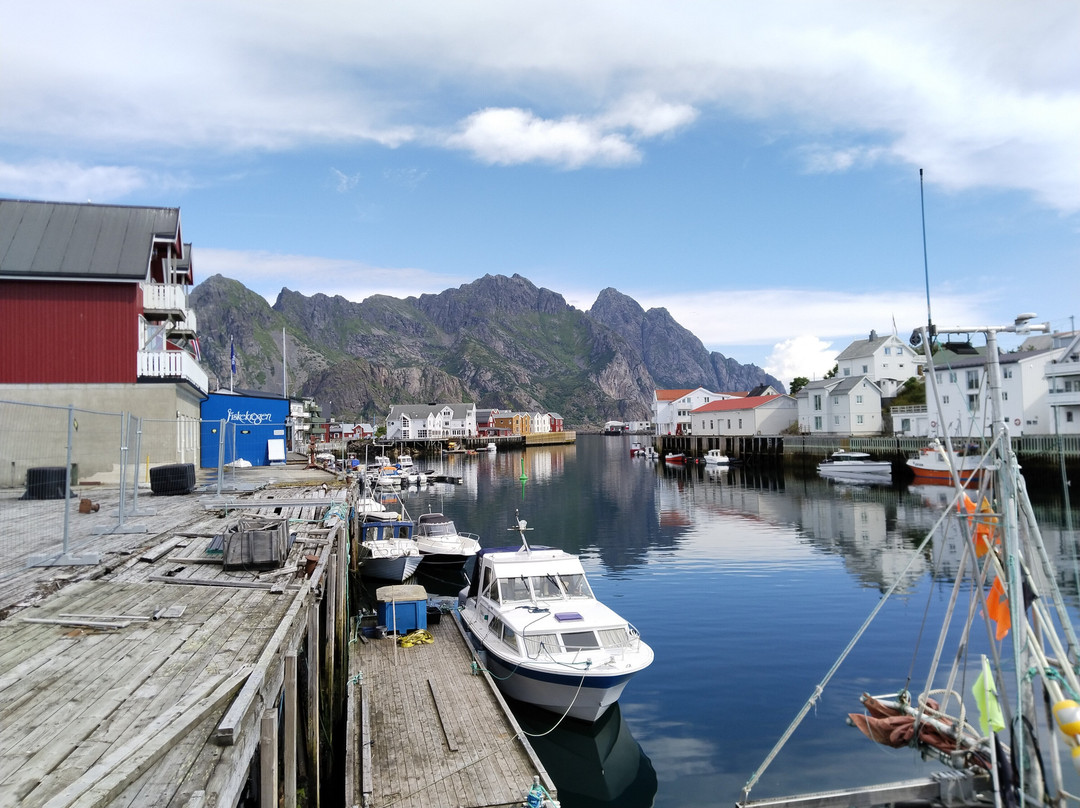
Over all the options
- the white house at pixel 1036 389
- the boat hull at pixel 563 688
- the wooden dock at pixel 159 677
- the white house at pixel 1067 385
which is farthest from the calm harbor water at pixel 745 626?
the white house at pixel 1036 389

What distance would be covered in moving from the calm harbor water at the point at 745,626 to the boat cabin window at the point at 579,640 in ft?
6.42

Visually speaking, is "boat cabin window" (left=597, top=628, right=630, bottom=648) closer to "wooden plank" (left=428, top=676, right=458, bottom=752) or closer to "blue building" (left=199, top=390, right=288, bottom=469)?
"wooden plank" (left=428, top=676, right=458, bottom=752)

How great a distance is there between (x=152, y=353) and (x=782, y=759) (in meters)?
32.3

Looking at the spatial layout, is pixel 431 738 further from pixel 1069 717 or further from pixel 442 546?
pixel 442 546

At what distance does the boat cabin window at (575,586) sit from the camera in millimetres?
19328

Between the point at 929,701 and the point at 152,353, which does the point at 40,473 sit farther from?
the point at 929,701

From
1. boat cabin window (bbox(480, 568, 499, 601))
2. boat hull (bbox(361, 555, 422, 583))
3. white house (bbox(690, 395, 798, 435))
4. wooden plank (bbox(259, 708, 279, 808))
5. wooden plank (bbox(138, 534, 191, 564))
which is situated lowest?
boat hull (bbox(361, 555, 422, 583))

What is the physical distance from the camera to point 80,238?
3503 cm

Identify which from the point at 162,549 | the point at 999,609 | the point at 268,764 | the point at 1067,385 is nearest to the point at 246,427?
the point at 162,549

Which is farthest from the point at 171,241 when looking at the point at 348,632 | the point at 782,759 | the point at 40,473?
the point at 782,759

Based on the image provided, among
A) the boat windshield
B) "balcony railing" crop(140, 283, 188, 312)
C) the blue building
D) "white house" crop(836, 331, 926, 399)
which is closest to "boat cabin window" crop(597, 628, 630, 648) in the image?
the boat windshield

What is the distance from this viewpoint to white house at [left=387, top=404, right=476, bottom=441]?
179m

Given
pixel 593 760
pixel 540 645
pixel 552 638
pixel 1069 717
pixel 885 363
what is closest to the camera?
pixel 1069 717

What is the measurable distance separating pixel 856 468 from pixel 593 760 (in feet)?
221
